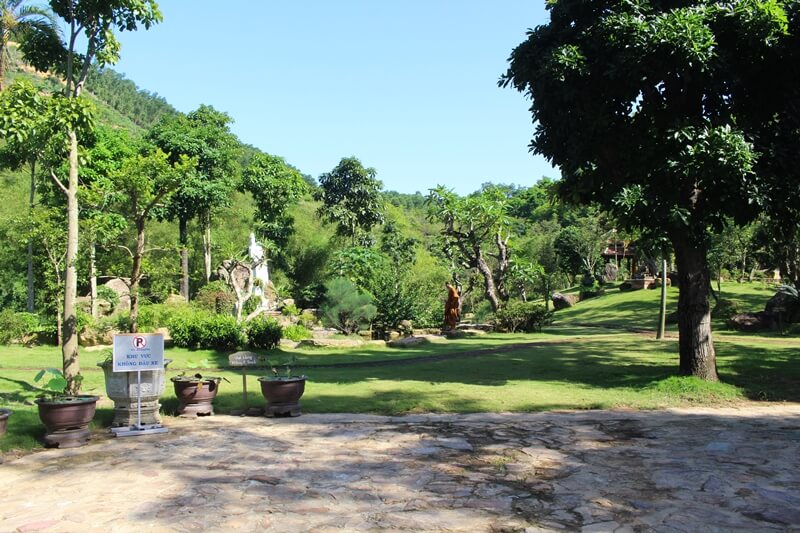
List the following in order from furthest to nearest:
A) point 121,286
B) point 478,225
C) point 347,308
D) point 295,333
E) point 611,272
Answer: point 611,272 < point 121,286 < point 478,225 < point 347,308 < point 295,333

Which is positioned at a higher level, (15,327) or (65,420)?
(15,327)

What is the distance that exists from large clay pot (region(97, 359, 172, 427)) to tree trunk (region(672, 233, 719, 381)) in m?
8.79

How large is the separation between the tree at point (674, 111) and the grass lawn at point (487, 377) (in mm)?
1328

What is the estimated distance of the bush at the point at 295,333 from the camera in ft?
68.8

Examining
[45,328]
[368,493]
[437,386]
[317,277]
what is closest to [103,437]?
[368,493]

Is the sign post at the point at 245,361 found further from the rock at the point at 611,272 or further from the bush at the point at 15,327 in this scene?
the rock at the point at 611,272

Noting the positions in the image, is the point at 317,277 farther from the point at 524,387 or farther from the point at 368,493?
the point at 368,493

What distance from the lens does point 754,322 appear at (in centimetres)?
2233

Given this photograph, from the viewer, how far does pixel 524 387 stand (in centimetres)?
1155

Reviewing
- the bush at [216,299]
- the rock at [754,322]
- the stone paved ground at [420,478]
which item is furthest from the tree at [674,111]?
the bush at [216,299]

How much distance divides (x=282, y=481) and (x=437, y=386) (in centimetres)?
613

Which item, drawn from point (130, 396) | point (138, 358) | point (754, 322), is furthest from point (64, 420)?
point (754, 322)

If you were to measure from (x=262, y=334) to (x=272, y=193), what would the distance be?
16820mm

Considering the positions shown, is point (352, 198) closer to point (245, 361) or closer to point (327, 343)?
point (327, 343)
